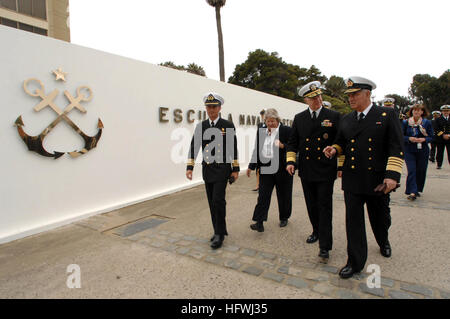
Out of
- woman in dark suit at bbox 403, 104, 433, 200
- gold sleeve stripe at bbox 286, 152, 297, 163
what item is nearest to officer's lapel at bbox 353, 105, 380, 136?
gold sleeve stripe at bbox 286, 152, 297, 163

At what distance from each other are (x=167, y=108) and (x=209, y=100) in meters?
3.11

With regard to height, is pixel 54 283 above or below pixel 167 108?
below

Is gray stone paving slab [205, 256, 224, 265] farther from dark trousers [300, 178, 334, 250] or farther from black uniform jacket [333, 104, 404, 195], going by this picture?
black uniform jacket [333, 104, 404, 195]

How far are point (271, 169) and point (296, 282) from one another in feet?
5.95

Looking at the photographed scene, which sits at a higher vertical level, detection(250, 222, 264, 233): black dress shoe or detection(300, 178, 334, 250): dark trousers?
detection(300, 178, 334, 250): dark trousers

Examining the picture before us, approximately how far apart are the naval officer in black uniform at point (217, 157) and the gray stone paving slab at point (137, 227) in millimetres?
1284

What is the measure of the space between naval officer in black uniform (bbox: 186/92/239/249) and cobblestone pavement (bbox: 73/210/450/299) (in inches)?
11.5

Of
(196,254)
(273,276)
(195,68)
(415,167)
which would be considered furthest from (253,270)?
(195,68)

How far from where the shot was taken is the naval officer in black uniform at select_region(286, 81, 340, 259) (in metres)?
3.08

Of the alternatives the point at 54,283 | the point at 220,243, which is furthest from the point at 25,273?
the point at 220,243

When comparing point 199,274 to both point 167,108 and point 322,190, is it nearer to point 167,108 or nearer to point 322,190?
point 322,190

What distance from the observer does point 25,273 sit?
9.65ft

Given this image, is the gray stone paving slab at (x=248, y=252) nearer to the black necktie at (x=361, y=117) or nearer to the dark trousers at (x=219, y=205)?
the dark trousers at (x=219, y=205)

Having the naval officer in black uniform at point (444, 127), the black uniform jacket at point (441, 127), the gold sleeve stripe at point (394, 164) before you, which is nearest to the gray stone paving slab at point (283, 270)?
the gold sleeve stripe at point (394, 164)
